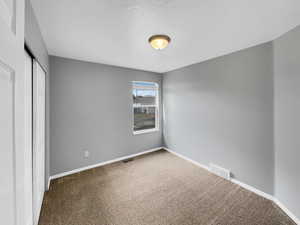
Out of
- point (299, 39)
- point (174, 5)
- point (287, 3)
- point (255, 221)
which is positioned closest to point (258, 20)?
point (287, 3)

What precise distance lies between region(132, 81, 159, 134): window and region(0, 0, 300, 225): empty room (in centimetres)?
19

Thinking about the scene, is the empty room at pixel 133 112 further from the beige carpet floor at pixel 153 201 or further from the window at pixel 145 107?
the window at pixel 145 107

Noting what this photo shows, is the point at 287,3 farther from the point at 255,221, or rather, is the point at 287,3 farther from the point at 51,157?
the point at 51,157

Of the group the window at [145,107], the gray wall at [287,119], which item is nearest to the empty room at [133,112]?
the gray wall at [287,119]

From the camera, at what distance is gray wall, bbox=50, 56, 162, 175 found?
2.60m

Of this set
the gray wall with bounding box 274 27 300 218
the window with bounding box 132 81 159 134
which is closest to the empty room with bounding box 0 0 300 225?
the gray wall with bounding box 274 27 300 218

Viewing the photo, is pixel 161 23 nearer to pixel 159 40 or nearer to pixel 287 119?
pixel 159 40

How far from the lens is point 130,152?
355 cm

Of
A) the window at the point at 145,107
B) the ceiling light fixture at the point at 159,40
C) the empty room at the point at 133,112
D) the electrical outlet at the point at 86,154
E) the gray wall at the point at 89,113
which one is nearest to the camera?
the empty room at the point at 133,112

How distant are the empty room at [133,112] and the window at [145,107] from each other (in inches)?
7.5

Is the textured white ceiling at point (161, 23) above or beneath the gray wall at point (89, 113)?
above

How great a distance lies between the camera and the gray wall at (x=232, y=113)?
2059 millimetres

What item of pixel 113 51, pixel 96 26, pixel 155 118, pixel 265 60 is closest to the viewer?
pixel 96 26

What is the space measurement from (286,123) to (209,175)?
162cm
